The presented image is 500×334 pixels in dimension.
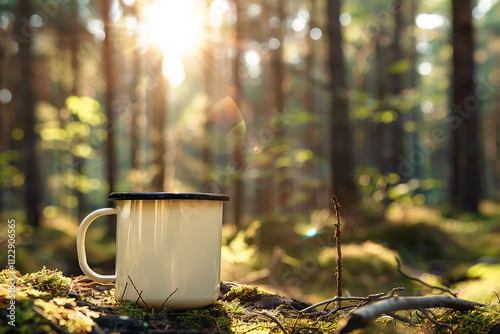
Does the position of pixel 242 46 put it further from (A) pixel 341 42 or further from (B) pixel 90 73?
(B) pixel 90 73

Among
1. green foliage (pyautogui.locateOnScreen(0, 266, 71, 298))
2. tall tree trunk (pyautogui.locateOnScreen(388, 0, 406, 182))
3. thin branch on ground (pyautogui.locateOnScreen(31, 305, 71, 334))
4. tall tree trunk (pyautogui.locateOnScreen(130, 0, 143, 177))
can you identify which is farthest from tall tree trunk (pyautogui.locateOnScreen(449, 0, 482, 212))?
thin branch on ground (pyautogui.locateOnScreen(31, 305, 71, 334))

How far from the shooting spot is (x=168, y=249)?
1801mm

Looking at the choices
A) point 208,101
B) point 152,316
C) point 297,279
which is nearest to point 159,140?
point 208,101

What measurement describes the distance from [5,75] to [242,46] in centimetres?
1201

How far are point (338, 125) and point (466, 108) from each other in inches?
166

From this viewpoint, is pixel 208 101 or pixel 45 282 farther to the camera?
pixel 208 101

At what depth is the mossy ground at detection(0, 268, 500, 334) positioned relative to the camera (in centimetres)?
145

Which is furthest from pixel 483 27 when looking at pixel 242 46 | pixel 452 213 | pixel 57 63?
pixel 57 63

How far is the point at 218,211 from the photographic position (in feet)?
6.33

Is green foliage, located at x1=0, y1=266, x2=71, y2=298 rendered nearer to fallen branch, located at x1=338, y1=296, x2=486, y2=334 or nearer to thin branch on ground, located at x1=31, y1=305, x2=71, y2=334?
thin branch on ground, located at x1=31, y1=305, x2=71, y2=334

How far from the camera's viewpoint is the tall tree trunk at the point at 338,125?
924 centimetres

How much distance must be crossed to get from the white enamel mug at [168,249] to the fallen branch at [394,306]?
72 centimetres

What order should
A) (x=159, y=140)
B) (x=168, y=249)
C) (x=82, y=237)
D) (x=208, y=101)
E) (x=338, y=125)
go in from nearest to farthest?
1. (x=168, y=249)
2. (x=82, y=237)
3. (x=338, y=125)
4. (x=159, y=140)
5. (x=208, y=101)

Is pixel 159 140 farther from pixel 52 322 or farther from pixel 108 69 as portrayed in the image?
pixel 52 322
